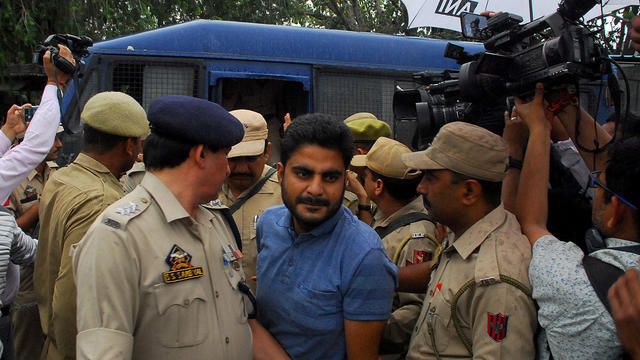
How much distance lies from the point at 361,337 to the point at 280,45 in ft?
12.1

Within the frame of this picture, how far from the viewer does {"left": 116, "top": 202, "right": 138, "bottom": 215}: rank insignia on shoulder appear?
62.1 inches

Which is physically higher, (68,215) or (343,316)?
(68,215)

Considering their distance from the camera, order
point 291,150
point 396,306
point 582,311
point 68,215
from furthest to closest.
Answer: point 396,306, point 68,215, point 291,150, point 582,311

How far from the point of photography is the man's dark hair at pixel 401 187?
2.89 m

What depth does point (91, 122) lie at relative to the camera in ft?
8.33

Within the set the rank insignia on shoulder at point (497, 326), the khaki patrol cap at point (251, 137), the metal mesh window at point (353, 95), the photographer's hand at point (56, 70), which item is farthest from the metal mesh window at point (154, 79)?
the rank insignia on shoulder at point (497, 326)

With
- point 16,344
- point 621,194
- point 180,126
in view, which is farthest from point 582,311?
point 16,344

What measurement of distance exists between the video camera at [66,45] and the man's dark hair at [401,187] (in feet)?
6.54

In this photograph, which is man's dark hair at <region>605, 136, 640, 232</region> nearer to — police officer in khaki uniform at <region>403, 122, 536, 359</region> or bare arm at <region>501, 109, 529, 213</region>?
police officer in khaki uniform at <region>403, 122, 536, 359</region>

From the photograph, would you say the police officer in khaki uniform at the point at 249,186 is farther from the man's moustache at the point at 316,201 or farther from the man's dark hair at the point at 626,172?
the man's dark hair at the point at 626,172

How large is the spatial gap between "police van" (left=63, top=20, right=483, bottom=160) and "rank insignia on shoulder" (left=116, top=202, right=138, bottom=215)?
125 inches

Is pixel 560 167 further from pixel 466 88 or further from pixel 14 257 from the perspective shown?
pixel 14 257

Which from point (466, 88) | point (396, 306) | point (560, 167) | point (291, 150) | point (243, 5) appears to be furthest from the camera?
point (243, 5)

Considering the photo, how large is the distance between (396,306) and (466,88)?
45.1 inches
